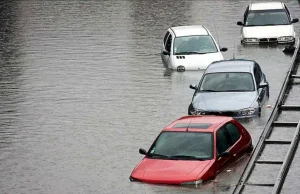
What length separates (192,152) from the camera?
66.0 ft

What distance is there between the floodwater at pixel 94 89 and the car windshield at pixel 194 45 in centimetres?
98

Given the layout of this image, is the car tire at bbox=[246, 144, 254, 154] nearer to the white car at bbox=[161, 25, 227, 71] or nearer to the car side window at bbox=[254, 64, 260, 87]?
the car side window at bbox=[254, 64, 260, 87]

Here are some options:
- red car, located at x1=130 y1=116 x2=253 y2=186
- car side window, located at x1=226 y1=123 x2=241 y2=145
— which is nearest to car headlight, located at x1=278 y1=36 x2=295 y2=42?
red car, located at x1=130 y1=116 x2=253 y2=186

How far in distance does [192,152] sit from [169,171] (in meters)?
0.93

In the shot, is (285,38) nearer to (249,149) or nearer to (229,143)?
(249,149)

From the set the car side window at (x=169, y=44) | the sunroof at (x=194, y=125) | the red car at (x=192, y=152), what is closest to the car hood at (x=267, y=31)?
the car side window at (x=169, y=44)

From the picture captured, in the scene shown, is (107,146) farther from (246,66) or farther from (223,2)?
(223,2)

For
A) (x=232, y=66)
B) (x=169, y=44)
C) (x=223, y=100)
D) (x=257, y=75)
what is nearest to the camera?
(x=223, y=100)

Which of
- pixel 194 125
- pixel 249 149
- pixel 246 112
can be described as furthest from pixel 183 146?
pixel 246 112

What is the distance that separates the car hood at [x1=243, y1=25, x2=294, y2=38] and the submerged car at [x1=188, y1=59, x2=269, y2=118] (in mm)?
11373

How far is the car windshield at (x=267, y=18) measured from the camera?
40656mm

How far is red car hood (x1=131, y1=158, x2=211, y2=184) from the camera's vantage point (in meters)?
19.2

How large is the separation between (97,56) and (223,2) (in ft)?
65.8

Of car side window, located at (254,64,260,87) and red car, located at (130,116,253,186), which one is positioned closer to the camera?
red car, located at (130,116,253,186)
